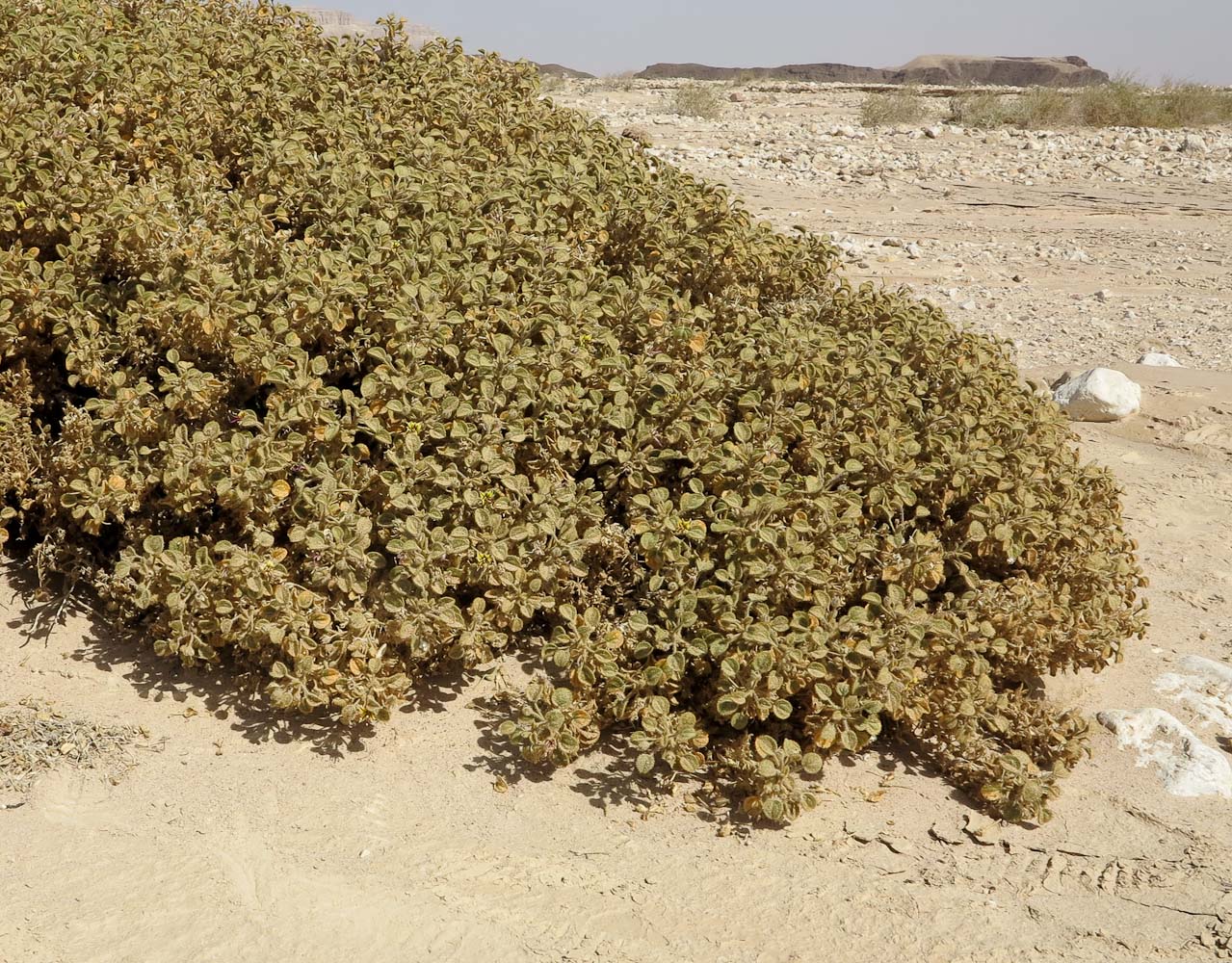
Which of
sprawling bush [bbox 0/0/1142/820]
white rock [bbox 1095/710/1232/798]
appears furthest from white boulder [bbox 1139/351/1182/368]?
white rock [bbox 1095/710/1232/798]

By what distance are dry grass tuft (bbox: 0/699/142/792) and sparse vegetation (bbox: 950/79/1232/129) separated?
16.5 metres

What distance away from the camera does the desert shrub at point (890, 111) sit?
1706 cm

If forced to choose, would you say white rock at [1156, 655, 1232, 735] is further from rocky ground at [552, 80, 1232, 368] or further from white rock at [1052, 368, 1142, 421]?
rocky ground at [552, 80, 1232, 368]

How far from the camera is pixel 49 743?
3166 mm

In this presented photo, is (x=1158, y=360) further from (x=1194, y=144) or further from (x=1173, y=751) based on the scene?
(x=1194, y=144)

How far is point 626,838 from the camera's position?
307cm

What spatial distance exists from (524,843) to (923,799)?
3.80ft

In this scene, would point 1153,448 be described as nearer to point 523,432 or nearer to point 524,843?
point 523,432

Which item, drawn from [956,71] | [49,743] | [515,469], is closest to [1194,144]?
[515,469]

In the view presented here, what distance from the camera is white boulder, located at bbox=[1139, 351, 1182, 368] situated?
695cm

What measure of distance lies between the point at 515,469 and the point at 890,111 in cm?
1541

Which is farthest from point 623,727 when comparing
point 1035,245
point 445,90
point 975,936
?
point 1035,245

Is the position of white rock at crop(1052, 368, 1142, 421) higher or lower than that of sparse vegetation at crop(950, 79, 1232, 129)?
lower

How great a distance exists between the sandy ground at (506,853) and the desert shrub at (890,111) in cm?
1447
